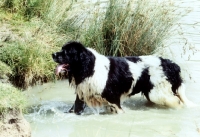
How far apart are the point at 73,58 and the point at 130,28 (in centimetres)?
212

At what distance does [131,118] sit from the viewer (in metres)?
6.59

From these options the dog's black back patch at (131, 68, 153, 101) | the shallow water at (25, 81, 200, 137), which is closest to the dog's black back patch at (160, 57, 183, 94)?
the dog's black back patch at (131, 68, 153, 101)

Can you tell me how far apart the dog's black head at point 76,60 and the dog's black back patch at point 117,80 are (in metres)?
0.34

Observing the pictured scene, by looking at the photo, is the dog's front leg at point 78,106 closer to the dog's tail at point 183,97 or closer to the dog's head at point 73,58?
the dog's head at point 73,58

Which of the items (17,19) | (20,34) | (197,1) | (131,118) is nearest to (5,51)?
(20,34)

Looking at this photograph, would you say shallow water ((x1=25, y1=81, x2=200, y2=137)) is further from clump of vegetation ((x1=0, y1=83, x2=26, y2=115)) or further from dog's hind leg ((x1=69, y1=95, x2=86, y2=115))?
clump of vegetation ((x1=0, y1=83, x2=26, y2=115))

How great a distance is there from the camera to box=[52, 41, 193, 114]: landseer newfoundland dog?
651cm

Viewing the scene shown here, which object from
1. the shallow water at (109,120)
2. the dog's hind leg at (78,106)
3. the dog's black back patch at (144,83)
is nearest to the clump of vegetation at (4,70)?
the shallow water at (109,120)

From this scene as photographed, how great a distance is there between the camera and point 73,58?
6.50 meters

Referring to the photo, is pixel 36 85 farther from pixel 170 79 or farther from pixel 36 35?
pixel 170 79

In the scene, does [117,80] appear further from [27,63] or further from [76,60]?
[27,63]

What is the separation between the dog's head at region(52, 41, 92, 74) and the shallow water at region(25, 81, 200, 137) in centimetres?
71

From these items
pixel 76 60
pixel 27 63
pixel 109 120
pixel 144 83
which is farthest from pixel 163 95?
pixel 27 63

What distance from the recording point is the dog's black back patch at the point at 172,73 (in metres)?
7.03
